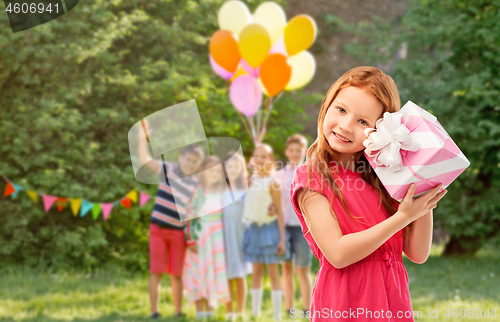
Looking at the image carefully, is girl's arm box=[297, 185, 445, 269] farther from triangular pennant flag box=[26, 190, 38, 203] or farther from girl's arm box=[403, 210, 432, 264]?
triangular pennant flag box=[26, 190, 38, 203]

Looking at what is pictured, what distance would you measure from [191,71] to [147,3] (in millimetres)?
1122

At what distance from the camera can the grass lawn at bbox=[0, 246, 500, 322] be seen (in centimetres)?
348

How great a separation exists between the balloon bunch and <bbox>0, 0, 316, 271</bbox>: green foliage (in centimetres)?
118

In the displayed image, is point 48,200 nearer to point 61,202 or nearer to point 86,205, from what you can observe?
point 61,202

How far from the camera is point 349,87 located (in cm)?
102

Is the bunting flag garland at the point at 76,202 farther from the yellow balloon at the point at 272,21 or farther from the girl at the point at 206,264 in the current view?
the yellow balloon at the point at 272,21

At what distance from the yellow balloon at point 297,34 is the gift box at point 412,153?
12.3 feet

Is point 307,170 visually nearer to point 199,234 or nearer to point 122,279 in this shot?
point 199,234

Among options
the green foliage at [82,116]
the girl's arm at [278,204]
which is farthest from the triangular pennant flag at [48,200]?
the girl's arm at [278,204]

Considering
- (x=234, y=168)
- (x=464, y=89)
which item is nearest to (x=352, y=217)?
(x=234, y=168)

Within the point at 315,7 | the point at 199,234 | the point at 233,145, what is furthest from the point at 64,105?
the point at 315,7

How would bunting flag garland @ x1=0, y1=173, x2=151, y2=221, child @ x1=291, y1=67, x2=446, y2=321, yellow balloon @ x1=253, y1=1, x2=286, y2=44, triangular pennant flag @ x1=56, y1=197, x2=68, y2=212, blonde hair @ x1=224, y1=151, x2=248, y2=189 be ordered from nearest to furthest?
child @ x1=291, y1=67, x2=446, y2=321 → blonde hair @ x1=224, y1=151, x2=248, y2=189 → yellow balloon @ x1=253, y1=1, x2=286, y2=44 → bunting flag garland @ x1=0, y1=173, x2=151, y2=221 → triangular pennant flag @ x1=56, y1=197, x2=68, y2=212

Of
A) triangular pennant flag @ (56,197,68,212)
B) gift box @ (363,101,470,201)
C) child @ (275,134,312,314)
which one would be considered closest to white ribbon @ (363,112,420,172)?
gift box @ (363,101,470,201)

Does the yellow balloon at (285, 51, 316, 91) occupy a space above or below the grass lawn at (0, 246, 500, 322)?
above
